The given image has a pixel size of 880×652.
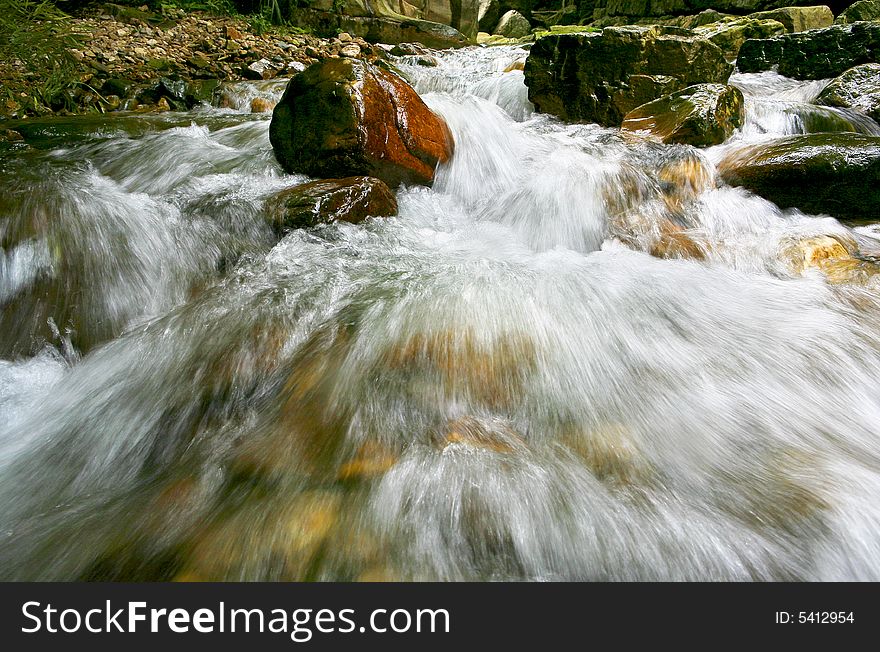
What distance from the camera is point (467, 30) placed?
2122 centimetres

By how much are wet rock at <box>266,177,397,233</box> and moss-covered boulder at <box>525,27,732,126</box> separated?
413cm

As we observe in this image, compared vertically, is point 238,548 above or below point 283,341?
below

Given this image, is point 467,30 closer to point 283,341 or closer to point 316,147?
point 316,147

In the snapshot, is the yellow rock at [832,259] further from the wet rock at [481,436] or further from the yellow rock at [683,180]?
the wet rock at [481,436]

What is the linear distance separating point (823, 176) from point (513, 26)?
21.2m

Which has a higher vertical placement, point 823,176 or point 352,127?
point 352,127

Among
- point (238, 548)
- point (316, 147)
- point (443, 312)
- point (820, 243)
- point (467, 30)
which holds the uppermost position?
point (467, 30)

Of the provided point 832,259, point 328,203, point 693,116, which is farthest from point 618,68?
point 328,203

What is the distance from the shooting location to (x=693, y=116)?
536cm

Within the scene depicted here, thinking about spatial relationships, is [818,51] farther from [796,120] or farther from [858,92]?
[796,120]

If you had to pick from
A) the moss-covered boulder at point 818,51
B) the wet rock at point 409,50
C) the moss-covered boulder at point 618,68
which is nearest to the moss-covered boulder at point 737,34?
the moss-covered boulder at point 818,51

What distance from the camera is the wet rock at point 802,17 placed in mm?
12867
